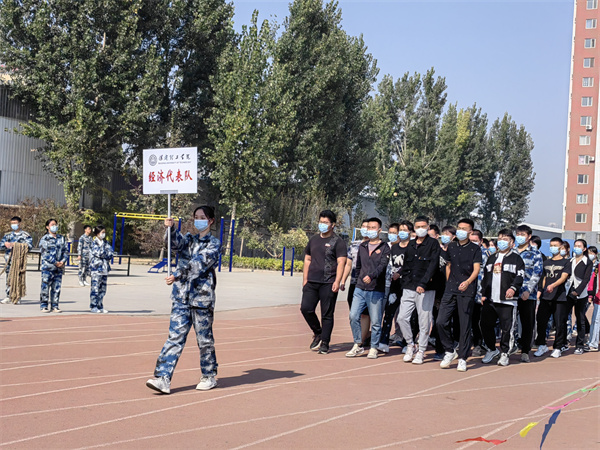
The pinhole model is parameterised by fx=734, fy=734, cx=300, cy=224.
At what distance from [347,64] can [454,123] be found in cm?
2220

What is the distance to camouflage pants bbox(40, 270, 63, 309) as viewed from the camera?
544 inches

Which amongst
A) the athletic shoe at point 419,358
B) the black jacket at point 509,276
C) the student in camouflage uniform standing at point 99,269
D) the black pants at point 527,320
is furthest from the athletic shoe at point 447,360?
the student in camouflage uniform standing at point 99,269

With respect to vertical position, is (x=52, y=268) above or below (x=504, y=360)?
above

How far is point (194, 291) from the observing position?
754 centimetres

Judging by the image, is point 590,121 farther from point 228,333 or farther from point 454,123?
point 228,333

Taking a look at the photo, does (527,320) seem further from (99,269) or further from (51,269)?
(51,269)

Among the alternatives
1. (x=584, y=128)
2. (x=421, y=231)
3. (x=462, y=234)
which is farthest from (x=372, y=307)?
(x=584, y=128)

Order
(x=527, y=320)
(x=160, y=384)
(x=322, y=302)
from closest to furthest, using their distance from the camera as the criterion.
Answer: (x=160, y=384) < (x=322, y=302) < (x=527, y=320)

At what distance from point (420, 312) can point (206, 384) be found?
12.3 feet

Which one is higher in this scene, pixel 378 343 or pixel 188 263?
pixel 188 263

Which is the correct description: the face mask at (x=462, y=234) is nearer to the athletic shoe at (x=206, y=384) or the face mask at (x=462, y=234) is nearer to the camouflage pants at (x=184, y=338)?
the camouflage pants at (x=184, y=338)

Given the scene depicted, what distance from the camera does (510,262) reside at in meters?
10.5

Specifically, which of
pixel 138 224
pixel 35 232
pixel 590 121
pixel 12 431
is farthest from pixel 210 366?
pixel 590 121

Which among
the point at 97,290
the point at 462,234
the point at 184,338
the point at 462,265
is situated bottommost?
the point at 97,290
